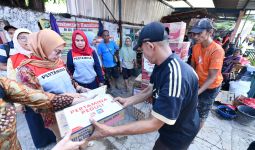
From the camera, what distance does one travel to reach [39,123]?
220 cm

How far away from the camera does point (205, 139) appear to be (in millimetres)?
2697

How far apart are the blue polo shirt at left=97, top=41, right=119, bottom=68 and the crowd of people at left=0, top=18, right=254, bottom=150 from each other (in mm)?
1636

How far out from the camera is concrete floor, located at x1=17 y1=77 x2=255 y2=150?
2.46 meters

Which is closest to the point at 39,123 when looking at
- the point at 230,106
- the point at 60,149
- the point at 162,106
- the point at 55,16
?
the point at 60,149

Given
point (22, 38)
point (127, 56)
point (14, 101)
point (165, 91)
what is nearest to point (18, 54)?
point (22, 38)

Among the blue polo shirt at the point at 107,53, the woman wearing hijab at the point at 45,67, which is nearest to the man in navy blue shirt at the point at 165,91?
the woman wearing hijab at the point at 45,67

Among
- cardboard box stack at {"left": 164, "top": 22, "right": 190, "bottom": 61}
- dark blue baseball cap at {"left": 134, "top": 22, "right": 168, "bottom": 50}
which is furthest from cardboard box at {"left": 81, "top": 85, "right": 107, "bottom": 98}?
cardboard box stack at {"left": 164, "top": 22, "right": 190, "bottom": 61}

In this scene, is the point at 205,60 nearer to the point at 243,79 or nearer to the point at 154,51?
the point at 154,51

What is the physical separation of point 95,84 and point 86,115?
165 centimetres

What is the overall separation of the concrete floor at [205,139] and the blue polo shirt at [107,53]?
1.90m

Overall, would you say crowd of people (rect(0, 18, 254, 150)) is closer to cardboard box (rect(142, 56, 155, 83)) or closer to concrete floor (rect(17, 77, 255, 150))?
concrete floor (rect(17, 77, 255, 150))

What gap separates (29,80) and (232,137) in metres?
3.54

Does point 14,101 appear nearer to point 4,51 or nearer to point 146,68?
point 4,51

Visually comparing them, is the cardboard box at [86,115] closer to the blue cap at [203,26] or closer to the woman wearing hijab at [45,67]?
the woman wearing hijab at [45,67]
